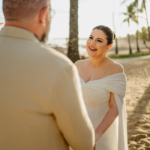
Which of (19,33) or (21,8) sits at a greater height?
(21,8)

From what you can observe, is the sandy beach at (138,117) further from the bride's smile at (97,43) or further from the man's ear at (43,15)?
the man's ear at (43,15)

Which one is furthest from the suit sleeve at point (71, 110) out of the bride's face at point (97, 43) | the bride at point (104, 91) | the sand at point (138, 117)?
the sand at point (138, 117)

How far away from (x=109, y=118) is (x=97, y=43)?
0.90m

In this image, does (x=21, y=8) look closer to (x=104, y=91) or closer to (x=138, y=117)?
(x=104, y=91)

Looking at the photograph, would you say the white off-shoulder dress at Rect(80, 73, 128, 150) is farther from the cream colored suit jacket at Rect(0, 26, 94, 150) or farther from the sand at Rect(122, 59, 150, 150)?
the sand at Rect(122, 59, 150, 150)

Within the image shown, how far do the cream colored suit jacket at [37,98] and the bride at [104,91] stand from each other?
1.35 m

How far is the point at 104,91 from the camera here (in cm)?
240

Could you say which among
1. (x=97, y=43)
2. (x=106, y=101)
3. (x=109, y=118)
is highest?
(x=97, y=43)

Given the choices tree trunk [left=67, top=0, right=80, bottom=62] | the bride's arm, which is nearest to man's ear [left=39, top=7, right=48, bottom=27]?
the bride's arm

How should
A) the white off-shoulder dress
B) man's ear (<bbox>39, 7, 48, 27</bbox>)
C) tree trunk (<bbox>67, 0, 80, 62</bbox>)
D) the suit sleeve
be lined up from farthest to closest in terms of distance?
1. tree trunk (<bbox>67, 0, 80, 62</bbox>)
2. the white off-shoulder dress
3. man's ear (<bbox>39, 7, 48, 27</bbox>)
4. the suit sleeve

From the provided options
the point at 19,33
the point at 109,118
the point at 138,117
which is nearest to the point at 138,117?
the point at 138,117

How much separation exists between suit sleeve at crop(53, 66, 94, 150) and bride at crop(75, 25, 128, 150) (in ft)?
4.36

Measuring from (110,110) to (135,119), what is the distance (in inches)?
119

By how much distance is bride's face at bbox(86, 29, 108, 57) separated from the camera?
2.43 metres
